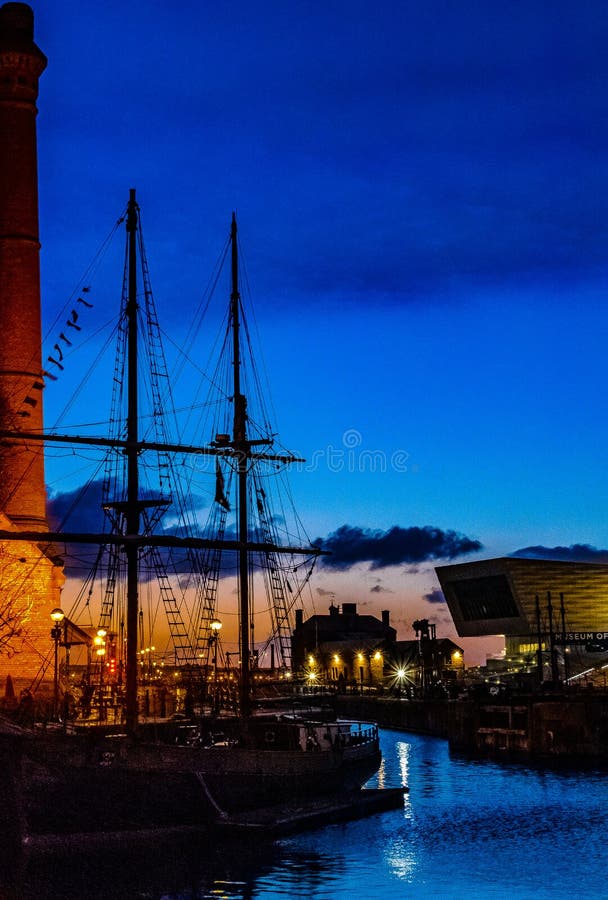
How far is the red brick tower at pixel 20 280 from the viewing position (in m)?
59.7

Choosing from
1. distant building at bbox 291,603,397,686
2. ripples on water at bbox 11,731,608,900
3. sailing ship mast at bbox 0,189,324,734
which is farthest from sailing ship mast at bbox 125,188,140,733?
distant building at bbox 291,603,397,686

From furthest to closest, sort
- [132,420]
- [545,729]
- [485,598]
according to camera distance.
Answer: [485,598] < [545,729] < [132,420]

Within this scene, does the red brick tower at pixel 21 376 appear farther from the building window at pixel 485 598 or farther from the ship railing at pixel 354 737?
the building window at pixel 485 598

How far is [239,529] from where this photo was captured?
51688 mm

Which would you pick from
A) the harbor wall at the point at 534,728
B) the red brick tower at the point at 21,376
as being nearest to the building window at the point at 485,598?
the harbor wall at the point at 534,728

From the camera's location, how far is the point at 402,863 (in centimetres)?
3678

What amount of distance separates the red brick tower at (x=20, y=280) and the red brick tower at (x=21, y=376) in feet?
0.16

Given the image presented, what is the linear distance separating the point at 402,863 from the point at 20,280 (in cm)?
3582

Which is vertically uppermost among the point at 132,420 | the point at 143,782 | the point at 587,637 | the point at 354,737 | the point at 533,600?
the point at 132,420

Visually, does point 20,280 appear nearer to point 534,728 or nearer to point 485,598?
point 534,728

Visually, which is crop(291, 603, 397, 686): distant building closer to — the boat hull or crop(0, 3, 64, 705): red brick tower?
crop(0, 3, 64, 705): red brick tower

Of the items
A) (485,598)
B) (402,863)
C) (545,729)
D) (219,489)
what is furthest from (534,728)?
(485,598)

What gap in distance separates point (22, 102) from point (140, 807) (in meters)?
38.8

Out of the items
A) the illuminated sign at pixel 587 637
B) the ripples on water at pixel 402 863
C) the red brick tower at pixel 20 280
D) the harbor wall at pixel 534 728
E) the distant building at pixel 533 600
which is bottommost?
the ripples on water at pixel 402 863
